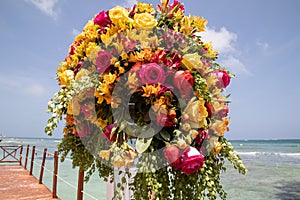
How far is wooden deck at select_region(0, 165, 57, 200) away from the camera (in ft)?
14.6

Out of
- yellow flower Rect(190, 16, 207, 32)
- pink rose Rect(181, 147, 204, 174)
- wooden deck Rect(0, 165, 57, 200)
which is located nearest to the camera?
pink rose Rect(181, 147, 204, 174)

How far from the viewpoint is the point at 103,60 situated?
0.77 m

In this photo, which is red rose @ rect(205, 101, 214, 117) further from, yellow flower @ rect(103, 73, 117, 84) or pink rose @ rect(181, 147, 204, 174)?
yellow flower @ rect(103, 73, 117, 84)

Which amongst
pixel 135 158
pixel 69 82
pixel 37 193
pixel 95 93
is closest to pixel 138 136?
pixel 135 158

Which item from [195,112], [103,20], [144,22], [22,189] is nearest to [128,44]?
[144,22]

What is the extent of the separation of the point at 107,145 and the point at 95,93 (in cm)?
18

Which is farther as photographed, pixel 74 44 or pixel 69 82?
pixel 74 44

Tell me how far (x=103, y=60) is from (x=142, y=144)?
29cm

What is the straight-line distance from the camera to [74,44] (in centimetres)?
99

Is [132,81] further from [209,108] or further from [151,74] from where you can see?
[209,108]

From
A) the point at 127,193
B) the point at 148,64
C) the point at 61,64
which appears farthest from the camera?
the point at 127,193

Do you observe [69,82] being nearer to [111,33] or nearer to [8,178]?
[111,33]

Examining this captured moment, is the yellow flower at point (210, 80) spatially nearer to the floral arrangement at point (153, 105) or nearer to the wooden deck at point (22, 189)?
the floral arrangement at point (153, 105)

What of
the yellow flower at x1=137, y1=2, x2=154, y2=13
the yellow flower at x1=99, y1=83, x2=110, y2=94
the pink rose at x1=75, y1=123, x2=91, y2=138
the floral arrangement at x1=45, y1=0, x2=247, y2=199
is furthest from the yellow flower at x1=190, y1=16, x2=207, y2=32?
the pink rose at x1=75, y1=123, x2=91, y2=138
